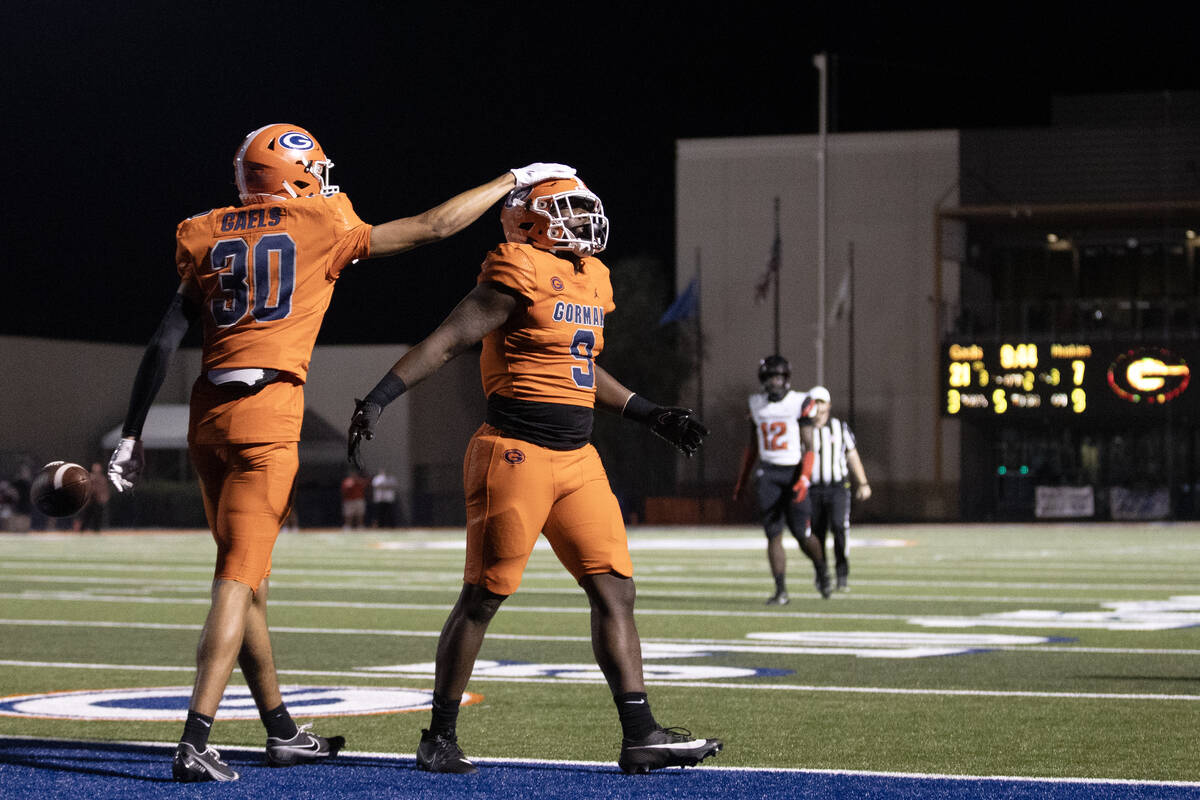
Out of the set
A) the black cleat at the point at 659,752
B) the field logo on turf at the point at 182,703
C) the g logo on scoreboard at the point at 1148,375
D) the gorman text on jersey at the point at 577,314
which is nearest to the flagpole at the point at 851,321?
the g logo on scoreboard at the point at 1148,375

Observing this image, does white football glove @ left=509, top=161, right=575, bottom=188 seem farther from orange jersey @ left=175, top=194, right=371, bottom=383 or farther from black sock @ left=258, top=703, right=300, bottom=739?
black sock @ left=258, top=703, right=300, bottom=739

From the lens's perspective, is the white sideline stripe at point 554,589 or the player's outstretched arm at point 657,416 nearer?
the player's outstretched arm at point 657,416

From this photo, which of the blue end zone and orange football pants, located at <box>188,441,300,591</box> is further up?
orange football pants, located at <box>188,441,300,591</box>

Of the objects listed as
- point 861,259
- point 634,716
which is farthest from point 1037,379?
point 634,716

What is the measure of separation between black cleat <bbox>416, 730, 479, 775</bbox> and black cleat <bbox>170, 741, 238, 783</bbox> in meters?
0.61

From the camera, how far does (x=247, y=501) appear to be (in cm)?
642

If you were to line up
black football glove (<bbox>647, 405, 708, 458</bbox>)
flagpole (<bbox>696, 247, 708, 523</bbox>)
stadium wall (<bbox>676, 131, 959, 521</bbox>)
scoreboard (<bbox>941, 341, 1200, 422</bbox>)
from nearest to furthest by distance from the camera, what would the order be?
black football glove (<bbox>647, 405, 708, 458</bbox>), scoreboard (<bbox>941, 341, 1200, 422</bbox>), flagpole (<bbox>696, 247, 708, 523</bbox>), stadium wall (<bbox>676, 131, 959, 521</bbox>)

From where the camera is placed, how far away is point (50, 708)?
27.8ft

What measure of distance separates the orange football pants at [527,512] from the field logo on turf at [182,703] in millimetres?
1975

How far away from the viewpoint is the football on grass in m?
6.66

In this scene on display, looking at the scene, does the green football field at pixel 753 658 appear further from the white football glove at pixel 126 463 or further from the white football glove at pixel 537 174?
the white football glove at pixel 537 174

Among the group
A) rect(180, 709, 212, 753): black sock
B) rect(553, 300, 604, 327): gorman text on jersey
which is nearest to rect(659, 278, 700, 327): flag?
rect(553, 300, 604, 327): gorman text on jersey

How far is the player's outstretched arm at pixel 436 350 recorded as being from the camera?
6.19 m

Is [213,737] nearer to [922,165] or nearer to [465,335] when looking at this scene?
[465,335]
